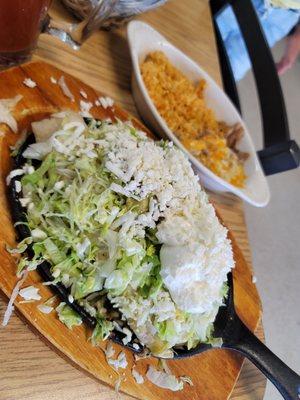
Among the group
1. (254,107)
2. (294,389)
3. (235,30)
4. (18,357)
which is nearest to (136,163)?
(18,357)

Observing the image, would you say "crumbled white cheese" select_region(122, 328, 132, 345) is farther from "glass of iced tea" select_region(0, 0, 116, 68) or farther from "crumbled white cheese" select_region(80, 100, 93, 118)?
"glass of iced tea" select_region(0, 0, 116, 68)

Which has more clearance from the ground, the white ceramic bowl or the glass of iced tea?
the glass of iced tea

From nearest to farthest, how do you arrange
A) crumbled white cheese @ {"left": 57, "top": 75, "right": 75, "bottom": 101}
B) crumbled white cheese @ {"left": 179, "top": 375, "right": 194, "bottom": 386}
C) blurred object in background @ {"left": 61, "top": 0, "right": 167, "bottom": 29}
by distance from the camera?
crumbled white cheese @ {"left": 179, "top": 375, "right": 194, "bottom": 386}, crumbled white cheese @ {"left": 57, "top": 75, "right": 75, "bottom": 101}, blurred object in background @ {"left": 61, "top": 0, "right": 167, "bottom": 29}

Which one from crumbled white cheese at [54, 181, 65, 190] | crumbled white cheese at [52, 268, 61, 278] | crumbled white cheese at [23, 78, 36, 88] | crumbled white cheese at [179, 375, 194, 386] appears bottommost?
crumbled white cheese at [179, 375, 194, 386]

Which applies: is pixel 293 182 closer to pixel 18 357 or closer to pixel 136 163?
pixel 136 163

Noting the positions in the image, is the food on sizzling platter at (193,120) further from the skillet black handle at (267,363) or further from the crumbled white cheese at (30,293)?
the crumbled white cheese at (30,293)

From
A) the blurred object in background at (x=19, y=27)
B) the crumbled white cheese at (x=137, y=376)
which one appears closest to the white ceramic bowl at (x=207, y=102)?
the blurred object in background at (x=19, y=27)

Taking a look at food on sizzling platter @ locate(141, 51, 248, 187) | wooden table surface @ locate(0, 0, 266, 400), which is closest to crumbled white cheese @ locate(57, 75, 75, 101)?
wooden table surface @ locate(0, 0, 266, 400)
